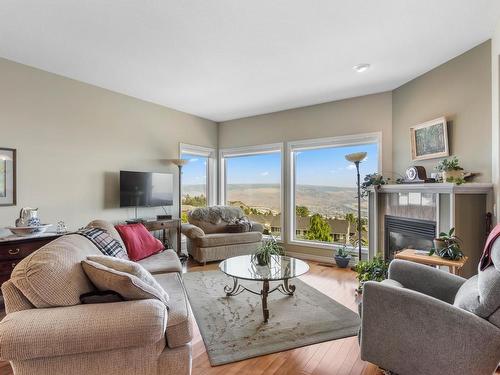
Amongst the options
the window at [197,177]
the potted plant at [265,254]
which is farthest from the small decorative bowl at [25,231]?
the window at [197,177]

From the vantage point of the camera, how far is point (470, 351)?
4.47 ft

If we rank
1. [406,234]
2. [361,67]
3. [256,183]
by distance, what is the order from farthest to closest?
[256,183]
[406,234]
[361,67]

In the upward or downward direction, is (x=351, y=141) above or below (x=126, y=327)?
above

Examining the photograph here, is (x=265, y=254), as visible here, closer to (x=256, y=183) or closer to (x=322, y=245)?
(x=322, y=245)

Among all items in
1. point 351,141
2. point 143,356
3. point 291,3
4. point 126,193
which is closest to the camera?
point 143,356

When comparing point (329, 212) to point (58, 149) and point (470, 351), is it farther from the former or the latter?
point (58, 149)

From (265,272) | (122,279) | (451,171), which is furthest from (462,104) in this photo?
(122,279)

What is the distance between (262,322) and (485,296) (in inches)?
65.5

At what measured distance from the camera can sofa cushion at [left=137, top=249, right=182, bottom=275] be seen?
8.49ft

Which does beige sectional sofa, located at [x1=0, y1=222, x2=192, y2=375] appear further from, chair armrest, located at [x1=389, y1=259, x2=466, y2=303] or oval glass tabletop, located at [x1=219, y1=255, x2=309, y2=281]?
chair armrest, located at [x1=389, y1=259, x2=466, y2=303]

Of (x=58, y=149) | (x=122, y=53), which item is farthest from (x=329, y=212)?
(x=58, y=149)

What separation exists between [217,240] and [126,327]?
300 cm

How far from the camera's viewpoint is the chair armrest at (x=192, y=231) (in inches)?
170

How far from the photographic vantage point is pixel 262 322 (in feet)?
7.95
